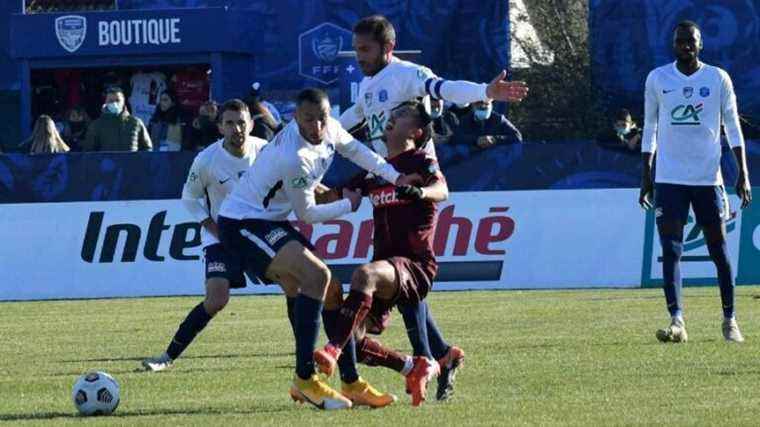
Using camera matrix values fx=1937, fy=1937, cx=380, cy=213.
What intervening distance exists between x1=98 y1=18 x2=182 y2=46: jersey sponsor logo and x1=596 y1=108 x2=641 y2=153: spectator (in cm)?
724

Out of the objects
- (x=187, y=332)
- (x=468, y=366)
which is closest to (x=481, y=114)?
(x=187, y=332)

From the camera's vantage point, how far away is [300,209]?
34.5 feet

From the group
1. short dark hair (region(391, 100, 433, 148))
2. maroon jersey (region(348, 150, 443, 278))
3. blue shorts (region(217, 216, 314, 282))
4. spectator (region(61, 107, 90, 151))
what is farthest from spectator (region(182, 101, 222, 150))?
maroon jersey (region(348, 150, 443, 278))

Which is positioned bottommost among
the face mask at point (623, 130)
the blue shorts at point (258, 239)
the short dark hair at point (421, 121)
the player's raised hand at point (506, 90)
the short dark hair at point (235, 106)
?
the face mask at point (623, 130)

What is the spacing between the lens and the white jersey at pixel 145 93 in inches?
1113

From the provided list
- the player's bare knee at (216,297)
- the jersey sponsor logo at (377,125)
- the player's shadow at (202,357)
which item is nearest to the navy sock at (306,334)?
the jersey sponsor logo at (377,125)

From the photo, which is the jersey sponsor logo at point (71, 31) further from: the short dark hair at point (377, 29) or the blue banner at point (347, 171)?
the short dark hair at point (377, 29)

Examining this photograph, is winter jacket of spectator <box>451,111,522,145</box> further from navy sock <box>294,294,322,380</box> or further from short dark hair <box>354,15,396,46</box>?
navy sock <box>294,294,322,380</box>

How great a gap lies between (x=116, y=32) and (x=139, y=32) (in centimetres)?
34

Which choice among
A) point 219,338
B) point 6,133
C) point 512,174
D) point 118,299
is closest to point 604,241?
point 512,174

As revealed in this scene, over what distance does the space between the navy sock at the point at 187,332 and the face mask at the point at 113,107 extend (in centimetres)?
1104

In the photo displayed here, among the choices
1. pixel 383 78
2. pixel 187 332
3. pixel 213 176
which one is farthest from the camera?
pixel 213 176

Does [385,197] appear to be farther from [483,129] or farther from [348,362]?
[483,129]

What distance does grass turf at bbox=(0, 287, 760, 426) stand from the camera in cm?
1008
